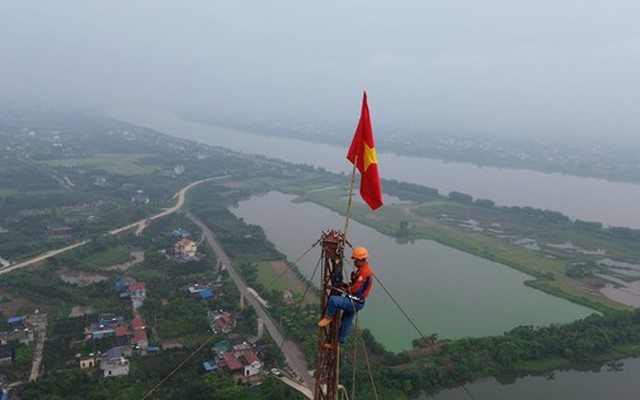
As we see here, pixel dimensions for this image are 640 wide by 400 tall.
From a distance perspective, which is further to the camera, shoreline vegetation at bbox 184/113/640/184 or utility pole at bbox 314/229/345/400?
shoreline vegetation at bbox 184/113/640/184

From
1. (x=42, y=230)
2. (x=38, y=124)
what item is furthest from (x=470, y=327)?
(x=38, y=124)

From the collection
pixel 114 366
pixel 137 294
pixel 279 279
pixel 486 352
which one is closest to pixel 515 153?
pixel 279 279

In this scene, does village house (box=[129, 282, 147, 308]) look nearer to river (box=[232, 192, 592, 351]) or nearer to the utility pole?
river (box=[232, 192, 592, 351])

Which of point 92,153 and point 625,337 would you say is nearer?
point 625,337

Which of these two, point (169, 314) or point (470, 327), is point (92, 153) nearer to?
point (169, 314)

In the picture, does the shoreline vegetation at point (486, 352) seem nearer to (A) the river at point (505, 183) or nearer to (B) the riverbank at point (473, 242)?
(B) the riverbank at point (473, 242)

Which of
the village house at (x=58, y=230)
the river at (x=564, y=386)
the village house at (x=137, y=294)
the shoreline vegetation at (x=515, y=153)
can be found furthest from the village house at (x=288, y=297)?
the shoreline vegetation at (x=515, y=153)

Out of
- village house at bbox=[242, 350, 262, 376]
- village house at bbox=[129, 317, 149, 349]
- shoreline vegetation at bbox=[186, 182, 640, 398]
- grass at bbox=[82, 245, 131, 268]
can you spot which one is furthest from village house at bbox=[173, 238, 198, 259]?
village house at bbox=[242, 350, 262, 376]
